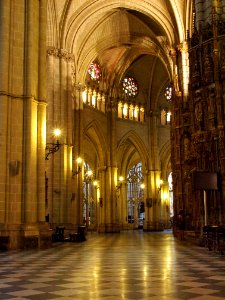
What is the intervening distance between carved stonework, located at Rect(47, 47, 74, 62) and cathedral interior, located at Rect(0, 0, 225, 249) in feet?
0.29

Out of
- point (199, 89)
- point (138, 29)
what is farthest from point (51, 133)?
point (138, 29)

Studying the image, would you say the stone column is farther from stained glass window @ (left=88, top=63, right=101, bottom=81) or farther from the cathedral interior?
stained glass window @ (left=88, top=63, right=101, bottom=81)

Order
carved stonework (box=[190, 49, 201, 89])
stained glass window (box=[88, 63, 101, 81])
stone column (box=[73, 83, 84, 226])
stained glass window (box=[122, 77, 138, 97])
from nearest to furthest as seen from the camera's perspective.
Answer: carved stonework (box=[190, 49, 201, 89]) → stone column (box=[73, 83, 84, 226]) → stained glass window (box=[88, 63, 101, 81]) → stained glass window (box=[122, 77, 138, 97])

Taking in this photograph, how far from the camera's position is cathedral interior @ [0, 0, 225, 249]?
1617cm

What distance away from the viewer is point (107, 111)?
41344mm

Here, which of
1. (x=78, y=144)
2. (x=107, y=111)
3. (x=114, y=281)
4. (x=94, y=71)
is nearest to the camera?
(x=114, y=281)

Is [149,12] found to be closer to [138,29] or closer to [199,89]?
[138,29]

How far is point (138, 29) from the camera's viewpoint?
3600 centimetres

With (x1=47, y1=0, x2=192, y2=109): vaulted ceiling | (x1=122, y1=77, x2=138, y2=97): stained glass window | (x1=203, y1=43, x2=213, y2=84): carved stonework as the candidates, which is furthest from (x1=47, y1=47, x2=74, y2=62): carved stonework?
(x1=122, y1=77, x2=138, y2=97): stained glass window

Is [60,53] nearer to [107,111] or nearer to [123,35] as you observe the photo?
[123,35]

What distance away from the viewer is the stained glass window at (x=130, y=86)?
44.5 meters

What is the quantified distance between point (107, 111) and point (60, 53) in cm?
1414

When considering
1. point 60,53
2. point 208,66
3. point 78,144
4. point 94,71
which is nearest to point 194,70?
point 208,66

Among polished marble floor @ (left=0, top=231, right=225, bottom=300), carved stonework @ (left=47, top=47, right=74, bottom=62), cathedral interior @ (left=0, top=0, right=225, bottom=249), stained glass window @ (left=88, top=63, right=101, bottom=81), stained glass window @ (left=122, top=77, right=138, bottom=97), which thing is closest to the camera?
polished marble floor @ (left=0, top=231, right=225, bottom=300)
